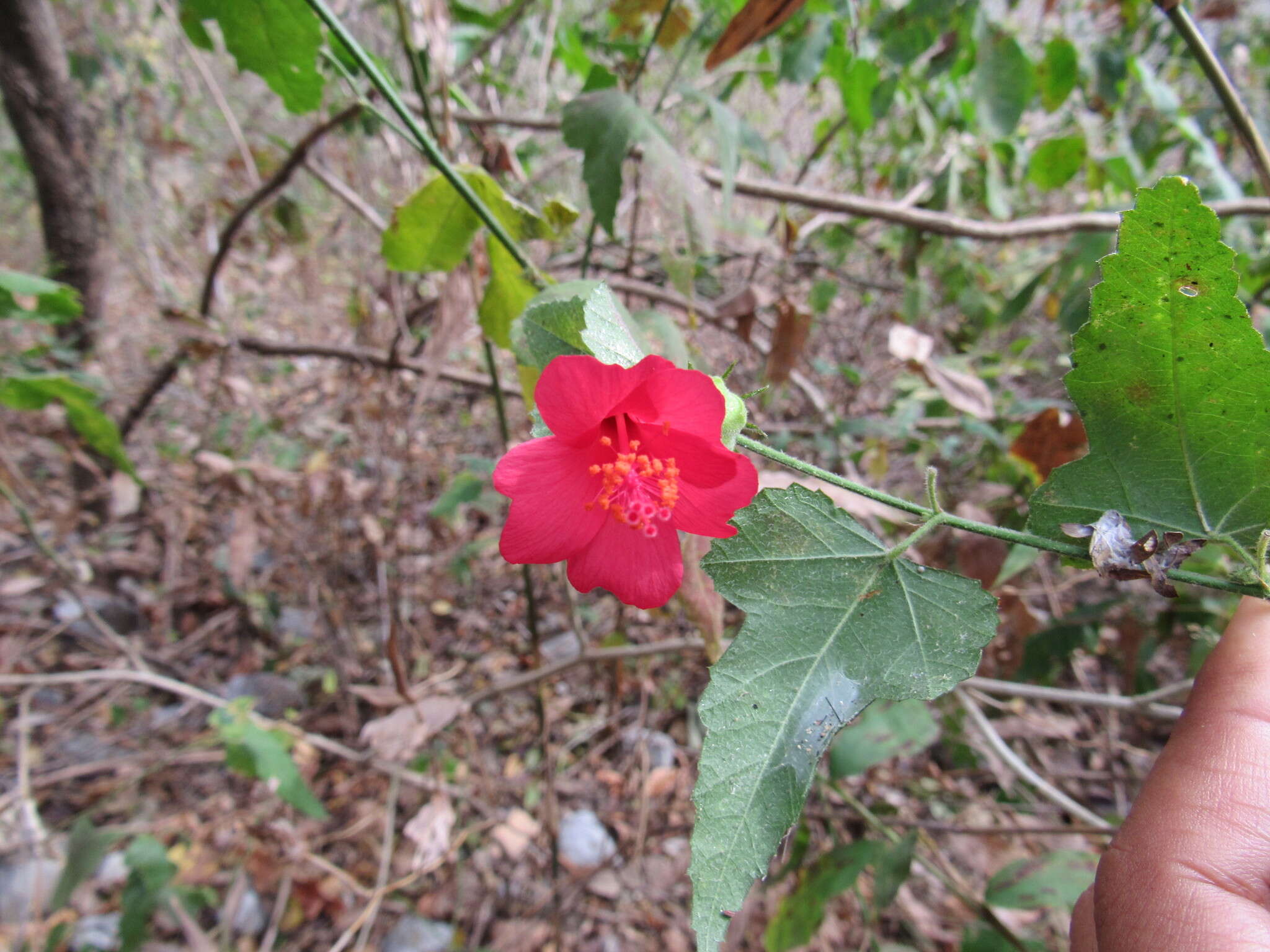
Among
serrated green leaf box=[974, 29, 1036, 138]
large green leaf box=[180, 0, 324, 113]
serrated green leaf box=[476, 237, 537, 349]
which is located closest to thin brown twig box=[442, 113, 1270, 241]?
serrated green leaf box=[974, 29, 1036, 138]

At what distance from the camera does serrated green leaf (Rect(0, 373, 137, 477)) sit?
1.28 metres

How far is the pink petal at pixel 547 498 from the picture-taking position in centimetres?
61

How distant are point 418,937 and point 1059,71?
268cm

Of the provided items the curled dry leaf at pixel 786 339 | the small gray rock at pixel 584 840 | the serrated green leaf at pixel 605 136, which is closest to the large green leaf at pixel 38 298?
the serrated green leaf at pixel 605 136

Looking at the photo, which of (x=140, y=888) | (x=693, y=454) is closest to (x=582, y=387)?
(x=693, y=454)

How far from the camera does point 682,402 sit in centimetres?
57

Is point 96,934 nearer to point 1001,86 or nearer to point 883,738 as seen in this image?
point 883,738

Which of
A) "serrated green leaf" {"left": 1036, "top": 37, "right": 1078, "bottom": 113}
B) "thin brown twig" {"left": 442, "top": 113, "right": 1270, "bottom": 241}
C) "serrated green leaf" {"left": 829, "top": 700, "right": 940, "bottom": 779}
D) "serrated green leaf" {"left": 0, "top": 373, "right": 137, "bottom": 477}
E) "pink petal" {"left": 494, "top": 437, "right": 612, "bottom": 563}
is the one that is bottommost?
"serrated green leaf" {"left": 829, "top": 700, "right": 940, "bottom": 779}

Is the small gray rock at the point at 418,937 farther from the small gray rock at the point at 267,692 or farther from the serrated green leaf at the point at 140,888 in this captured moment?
the small gray rock at the point at 267,692

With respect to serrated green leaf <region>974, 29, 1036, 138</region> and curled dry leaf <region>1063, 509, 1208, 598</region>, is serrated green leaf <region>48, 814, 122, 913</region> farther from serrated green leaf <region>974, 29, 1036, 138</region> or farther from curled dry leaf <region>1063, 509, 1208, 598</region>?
serrated green leaf <region>974, 29, 1036, 138</region>

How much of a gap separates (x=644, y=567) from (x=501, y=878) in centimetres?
150

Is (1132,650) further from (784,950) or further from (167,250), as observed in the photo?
(167,250)

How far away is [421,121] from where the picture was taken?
4.92 ft

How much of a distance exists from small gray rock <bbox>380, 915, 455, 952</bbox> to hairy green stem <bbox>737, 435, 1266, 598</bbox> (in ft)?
5.53
